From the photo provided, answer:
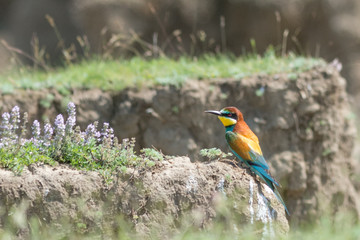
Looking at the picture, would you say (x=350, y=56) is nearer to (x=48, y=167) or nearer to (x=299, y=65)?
(x=299, y=65)

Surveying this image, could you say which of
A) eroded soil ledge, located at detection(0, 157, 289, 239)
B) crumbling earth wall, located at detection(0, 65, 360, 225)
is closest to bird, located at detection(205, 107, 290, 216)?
eroded soil ledge, located at detection(0, 157, 289, 239)

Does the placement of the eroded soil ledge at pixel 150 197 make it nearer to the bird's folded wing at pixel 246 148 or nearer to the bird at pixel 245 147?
the bird at pixel 245 147

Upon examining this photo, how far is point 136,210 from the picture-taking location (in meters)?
3.95

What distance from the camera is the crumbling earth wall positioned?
754 cm

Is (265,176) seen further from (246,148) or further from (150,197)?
(150,197)

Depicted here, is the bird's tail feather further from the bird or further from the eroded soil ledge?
the eroded soil ledge

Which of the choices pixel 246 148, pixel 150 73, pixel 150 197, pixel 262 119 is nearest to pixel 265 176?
pixel 246 148

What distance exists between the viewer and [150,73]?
7934 millimetres

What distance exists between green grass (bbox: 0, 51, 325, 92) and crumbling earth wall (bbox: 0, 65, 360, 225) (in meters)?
0.12

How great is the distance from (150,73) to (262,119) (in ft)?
5.58

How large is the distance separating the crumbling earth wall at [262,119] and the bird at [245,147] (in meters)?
2.56

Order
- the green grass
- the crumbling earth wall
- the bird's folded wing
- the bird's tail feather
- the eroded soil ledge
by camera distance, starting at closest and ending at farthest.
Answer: the eroded soil ledge, the bird's tail feather, the bird's folded wing, the crumbling earth wall, the green grass

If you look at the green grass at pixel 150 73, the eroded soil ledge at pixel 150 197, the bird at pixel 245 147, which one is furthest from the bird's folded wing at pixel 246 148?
the green grass at pixel 150 73

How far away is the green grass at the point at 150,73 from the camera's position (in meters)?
7.67
